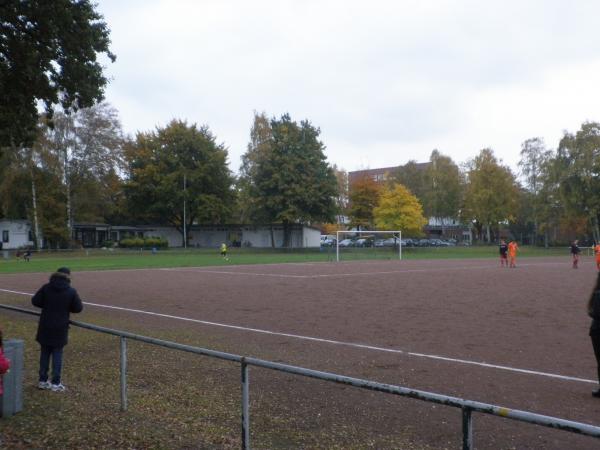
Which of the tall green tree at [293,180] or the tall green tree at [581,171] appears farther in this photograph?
the tall green tree at [293,180]

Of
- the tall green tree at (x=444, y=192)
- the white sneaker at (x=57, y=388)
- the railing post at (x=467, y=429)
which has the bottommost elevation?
the white sneaker at (x=57, y=388)

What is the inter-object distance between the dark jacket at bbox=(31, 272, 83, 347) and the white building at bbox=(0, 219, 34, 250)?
75.0 metres

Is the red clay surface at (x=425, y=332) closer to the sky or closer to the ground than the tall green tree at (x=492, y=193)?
closer to the ground

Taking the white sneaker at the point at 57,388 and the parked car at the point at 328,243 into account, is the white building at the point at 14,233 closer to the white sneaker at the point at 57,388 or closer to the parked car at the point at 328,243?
the parked car at the point at 328,243

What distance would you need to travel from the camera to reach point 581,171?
6662 cm

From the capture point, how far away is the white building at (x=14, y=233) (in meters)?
76.7

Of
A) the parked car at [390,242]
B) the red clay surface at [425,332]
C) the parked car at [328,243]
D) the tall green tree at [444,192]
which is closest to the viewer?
the red clay surface at [425,332]

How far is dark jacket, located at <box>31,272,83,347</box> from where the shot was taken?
776cm

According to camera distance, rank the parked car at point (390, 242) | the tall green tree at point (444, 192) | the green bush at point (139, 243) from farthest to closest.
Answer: the tall green tree at point (444, 192)
the green bush at point (139, 243)
the parked car at point (390, 242)

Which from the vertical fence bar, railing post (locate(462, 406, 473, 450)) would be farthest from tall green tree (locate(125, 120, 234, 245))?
→ railing post (locate(462, 406, 473, 450))

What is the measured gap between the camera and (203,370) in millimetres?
9148

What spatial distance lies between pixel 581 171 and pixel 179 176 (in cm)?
4762

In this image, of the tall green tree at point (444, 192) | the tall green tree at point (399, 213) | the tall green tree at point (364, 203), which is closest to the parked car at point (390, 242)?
the tall green tree at point (399, 213)

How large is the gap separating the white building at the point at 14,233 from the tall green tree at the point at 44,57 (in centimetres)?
6480
